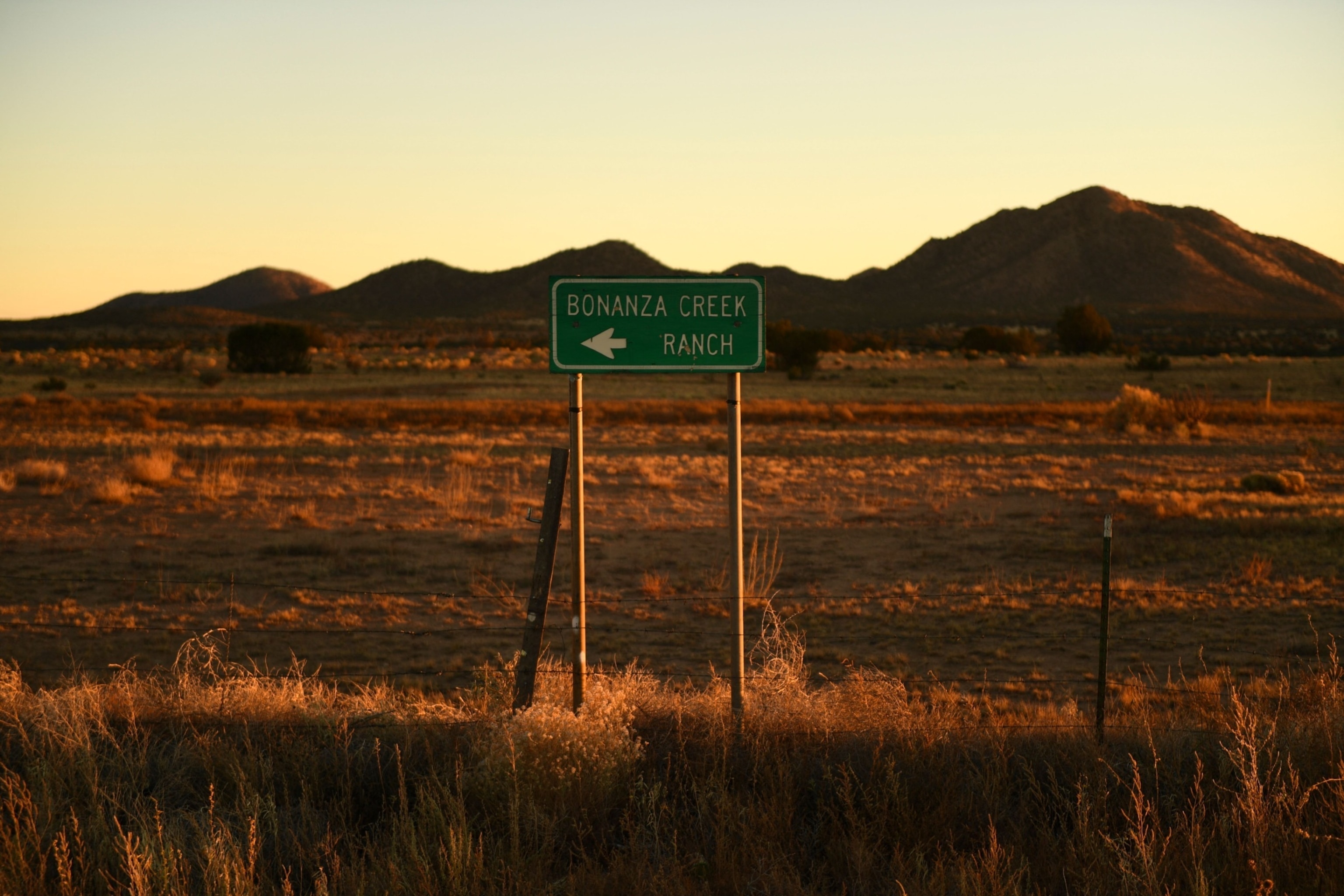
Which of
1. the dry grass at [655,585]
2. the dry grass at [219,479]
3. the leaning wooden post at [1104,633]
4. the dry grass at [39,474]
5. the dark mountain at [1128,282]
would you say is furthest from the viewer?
the dark mountain at [1128,282]

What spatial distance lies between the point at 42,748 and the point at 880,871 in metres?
4.33

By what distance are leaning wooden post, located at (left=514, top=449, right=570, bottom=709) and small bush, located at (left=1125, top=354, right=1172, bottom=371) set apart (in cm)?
6558

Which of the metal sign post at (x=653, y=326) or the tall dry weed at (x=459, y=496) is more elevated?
the metal sign post at (x=653, y=326)

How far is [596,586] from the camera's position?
14.1 meters

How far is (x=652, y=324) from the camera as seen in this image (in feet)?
Result: 20.3

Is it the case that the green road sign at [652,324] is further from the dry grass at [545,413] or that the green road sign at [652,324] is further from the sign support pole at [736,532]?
the dry grass at [545,413]

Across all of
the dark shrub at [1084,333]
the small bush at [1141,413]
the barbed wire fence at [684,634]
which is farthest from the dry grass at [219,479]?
the dark shrub at [1084,333]

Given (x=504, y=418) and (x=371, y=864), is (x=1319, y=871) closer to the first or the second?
(x=371, y=864)

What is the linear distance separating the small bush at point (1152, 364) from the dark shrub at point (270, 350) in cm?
4952

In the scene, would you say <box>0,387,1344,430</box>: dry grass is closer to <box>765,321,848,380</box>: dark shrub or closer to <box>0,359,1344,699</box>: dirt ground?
<box>0,359,1344,699</box>: dirt ground

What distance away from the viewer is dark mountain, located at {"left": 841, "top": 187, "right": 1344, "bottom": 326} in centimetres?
15988

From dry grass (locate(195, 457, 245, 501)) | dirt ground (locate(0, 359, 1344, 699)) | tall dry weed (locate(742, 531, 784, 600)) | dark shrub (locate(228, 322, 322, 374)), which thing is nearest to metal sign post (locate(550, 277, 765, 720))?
dirt ground (locate(0, 359, 1344, 699))

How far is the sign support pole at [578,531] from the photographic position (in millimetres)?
6211

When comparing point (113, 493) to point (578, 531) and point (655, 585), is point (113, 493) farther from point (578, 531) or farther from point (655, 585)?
point (578, 531)
